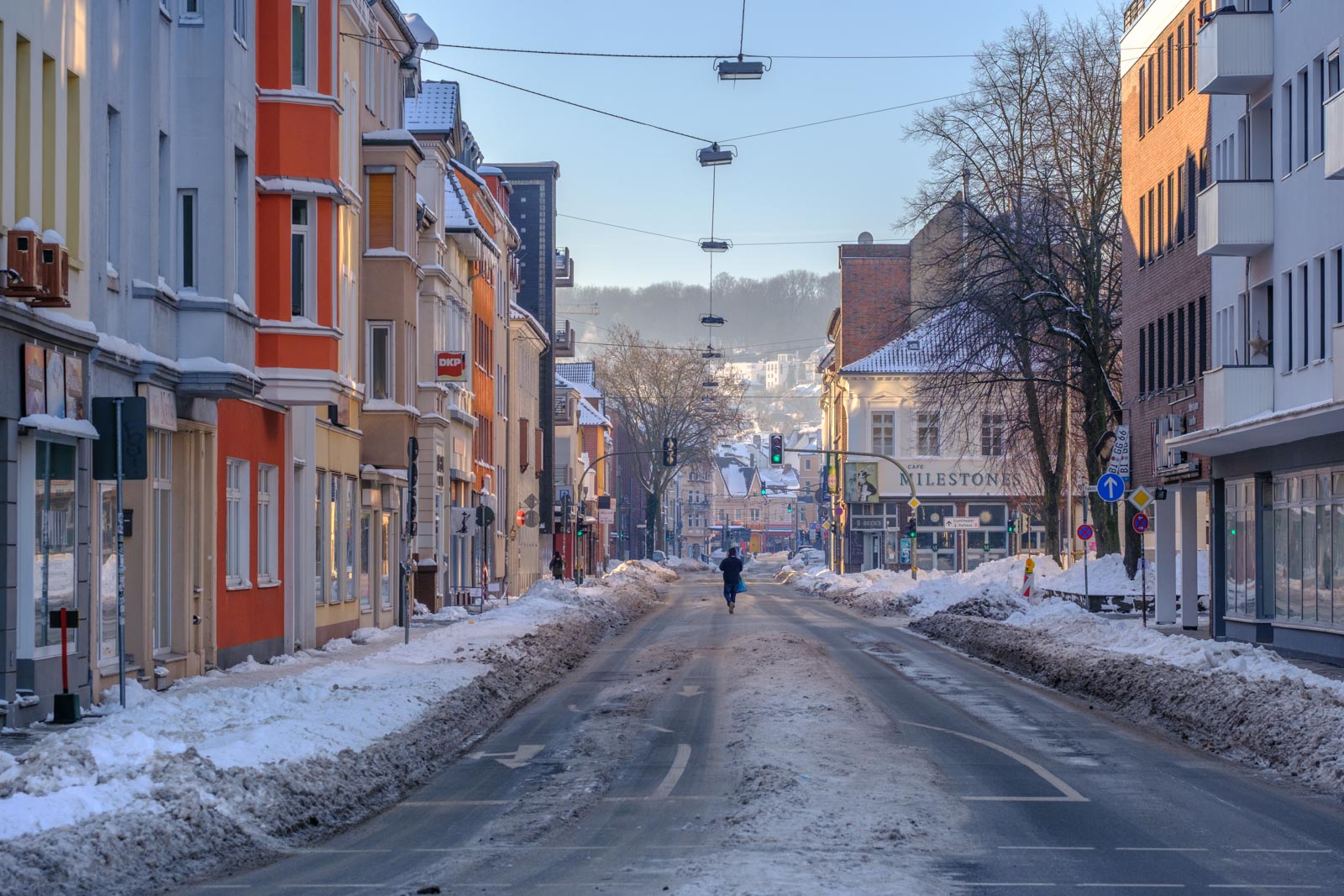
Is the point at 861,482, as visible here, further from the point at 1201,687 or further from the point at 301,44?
the point at 1201,687

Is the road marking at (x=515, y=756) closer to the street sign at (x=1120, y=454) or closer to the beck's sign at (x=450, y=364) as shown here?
the street sign at (x=1120, y=454)

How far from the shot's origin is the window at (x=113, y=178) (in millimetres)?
18312

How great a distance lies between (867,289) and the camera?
94.8 meters

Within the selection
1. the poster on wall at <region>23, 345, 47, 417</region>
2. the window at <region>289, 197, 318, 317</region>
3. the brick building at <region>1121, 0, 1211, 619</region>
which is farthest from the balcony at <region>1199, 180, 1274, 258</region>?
the poster on wall at <region>23, 345, 47, 417</region>

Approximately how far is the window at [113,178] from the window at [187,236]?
2.61 metres

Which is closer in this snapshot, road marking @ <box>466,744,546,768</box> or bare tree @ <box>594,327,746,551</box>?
road marking @ <box>466,744,546,768</box>

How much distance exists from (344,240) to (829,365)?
82.8 metres

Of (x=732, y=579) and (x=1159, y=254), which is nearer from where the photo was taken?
(x=1159, y=254)

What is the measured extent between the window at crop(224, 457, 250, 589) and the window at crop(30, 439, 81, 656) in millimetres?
6266

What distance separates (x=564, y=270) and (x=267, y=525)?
209 feet

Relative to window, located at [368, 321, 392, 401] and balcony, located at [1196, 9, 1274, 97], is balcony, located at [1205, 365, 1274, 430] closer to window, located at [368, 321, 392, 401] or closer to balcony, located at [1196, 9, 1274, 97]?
balcony, located at [1196, 9, 1274, 97]

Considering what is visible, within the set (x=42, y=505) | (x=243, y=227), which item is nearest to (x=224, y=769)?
(x=42, y=505)

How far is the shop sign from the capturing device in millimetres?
19125

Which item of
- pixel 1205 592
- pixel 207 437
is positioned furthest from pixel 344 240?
pixel 1205 592
